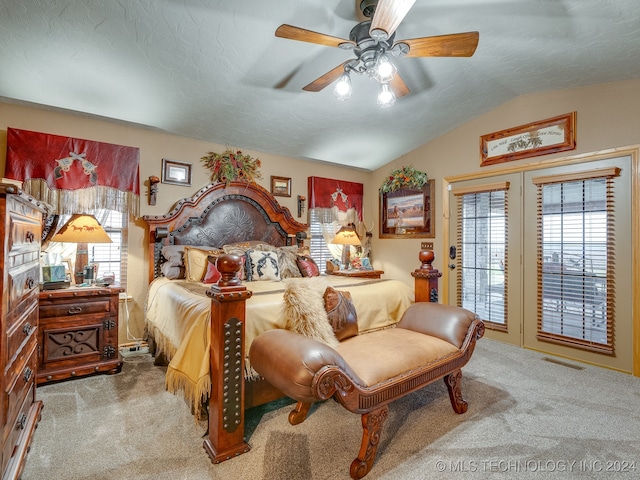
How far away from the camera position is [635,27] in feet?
7.98

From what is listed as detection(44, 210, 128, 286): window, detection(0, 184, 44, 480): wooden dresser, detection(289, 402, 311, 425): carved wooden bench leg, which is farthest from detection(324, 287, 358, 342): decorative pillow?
detection(44, 210, 128, 286): window

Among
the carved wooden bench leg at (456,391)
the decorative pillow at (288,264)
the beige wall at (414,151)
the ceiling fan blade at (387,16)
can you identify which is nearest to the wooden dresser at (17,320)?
the beige wall at (414,151)

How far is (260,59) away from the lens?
2.77 metres

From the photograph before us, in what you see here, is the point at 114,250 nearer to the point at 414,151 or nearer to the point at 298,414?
the point at 298,414

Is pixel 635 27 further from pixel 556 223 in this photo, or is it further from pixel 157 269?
pixel 157 269

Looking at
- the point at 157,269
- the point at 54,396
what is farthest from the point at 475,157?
the point at 54,396

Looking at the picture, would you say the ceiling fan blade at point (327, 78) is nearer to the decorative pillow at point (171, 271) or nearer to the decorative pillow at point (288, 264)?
the decorative pillow at point (288, 264)

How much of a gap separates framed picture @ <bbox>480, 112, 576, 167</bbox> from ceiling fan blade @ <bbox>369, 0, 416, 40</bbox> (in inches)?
108

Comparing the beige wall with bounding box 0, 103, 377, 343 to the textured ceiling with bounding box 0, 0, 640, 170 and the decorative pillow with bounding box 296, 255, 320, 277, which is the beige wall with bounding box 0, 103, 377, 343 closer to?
the textured ceiling with bounding box 0, 0, 640, 170

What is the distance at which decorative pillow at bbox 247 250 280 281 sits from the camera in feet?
11.4

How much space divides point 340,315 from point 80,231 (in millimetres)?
2445

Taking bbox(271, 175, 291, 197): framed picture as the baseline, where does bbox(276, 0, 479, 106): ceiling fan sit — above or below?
above

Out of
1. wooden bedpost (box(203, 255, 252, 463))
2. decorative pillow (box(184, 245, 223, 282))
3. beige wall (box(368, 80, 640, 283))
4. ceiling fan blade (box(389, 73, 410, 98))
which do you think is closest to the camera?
wooden bedpost (box(203, 255, 252, 463))

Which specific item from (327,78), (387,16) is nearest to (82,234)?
(327,78)
